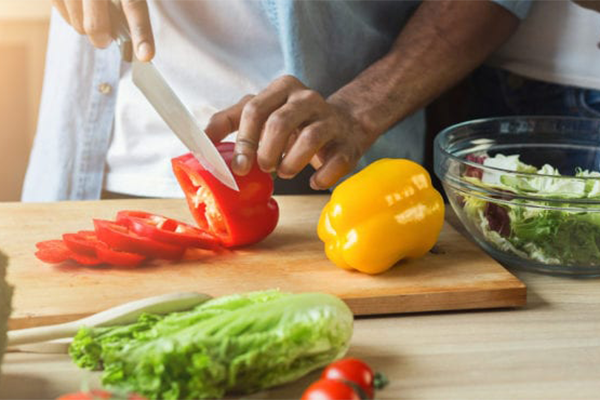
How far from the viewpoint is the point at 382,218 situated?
1.40 metres

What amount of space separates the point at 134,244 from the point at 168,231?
0.20 feet

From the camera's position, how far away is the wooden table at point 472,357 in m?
1.04

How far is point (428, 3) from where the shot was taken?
6.20ft

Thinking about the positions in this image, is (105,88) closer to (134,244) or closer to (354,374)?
(134,244)

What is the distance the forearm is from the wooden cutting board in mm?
365

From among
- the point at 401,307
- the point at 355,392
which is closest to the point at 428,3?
the point at 401,307

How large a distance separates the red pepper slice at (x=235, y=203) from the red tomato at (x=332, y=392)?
63 cm

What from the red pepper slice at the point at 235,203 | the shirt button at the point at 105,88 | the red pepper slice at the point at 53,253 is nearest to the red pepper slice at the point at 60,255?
the red pepper slice at the point at 53,253

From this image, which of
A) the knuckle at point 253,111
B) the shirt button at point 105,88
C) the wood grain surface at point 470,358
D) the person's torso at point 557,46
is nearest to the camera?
the wood grain surface at point 470,358

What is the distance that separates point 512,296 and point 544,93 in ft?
2.69

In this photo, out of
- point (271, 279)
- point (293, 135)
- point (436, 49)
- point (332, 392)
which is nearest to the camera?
point (332, 392)

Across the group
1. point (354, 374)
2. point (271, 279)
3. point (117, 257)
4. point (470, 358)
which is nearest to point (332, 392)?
point (354, 374)

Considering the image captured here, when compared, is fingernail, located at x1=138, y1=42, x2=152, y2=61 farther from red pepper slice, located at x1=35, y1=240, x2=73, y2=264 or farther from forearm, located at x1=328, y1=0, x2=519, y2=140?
forearm, located at x1=328, y1=0, x2=519, y2=140

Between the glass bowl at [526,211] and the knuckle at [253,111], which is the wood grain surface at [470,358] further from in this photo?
the knuckle at [253,111]
